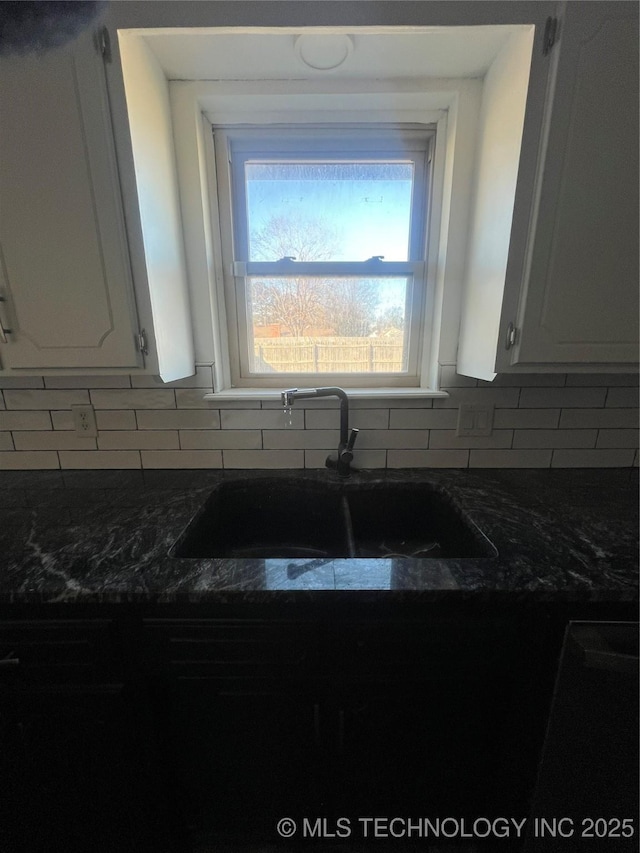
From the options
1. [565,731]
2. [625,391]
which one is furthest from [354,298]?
[565,731]

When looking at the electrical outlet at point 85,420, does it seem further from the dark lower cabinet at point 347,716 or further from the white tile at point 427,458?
the white tile at point 427,458

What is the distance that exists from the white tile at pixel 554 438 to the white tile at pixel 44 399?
5.25ft

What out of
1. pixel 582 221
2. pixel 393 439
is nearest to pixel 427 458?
pixel 393 439

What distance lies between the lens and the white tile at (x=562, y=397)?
1.18 m

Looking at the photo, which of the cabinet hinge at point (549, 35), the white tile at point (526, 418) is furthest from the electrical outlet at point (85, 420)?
the cabinet hinge at point (549, 35)

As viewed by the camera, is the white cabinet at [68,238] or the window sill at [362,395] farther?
the window sill at [362,395]

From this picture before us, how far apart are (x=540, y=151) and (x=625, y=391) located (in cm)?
87

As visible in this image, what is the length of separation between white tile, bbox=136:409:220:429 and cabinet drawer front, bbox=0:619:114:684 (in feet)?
2.18

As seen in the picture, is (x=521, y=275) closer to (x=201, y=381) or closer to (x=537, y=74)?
(x=537, y=74)

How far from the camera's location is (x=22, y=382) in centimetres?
115

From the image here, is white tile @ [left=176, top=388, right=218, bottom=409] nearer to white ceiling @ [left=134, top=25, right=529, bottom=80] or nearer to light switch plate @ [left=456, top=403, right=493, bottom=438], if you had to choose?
light switch plate @ [left=456, top=403, right=493, bottom=438]

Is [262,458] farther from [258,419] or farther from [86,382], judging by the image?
[86,382]

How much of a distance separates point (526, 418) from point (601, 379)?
0.28m

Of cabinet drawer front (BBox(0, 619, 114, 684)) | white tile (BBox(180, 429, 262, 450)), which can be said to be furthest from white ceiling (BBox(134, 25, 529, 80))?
cabinet drawer front (BBox(0, 619, 114, 684))
